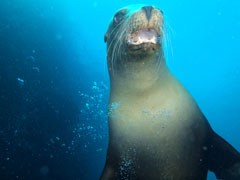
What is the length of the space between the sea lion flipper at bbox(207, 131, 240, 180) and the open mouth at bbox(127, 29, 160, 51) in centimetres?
164

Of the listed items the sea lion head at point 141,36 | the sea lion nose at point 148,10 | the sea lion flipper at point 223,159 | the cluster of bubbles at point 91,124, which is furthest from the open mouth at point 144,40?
the cluster of bubbles at point 91,124

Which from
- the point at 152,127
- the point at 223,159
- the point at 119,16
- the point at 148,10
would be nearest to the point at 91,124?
the point at 223,159

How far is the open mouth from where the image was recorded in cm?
212

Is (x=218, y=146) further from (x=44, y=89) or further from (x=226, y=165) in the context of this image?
(x=44, y=89)

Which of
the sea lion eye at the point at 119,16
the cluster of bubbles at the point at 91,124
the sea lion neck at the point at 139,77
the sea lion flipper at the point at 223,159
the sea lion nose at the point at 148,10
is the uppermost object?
the cluster of bubbles at the point at 91,124

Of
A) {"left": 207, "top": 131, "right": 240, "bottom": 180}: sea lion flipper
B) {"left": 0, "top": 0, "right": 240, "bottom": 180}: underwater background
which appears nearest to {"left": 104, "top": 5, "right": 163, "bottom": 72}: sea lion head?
{"left": 0, "top": 0, "right": 240, "bottom": 180}: underwater background

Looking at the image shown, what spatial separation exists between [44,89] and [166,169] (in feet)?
35.0

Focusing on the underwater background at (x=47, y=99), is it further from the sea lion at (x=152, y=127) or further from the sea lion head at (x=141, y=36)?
the sea lion at (x=152, y=127)

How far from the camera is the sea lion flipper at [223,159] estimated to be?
2818 mm

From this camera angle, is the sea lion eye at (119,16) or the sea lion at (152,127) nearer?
the sea lion at (152,127)

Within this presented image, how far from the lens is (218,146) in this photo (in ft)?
9.46

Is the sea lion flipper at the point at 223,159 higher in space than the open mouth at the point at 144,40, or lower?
lower

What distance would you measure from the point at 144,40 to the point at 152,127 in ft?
3.62

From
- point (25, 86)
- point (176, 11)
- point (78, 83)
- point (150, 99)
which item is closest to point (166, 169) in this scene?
point (150, 99)
